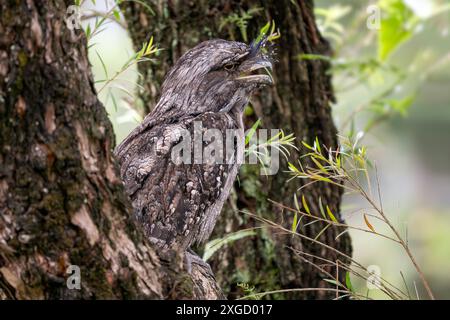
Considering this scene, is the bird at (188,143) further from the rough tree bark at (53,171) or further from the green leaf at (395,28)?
the green leaf at (395,28)

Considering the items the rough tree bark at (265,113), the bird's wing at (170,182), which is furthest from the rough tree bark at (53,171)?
the rough tree bark at (265,113)

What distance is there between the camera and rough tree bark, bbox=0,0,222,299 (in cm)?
219

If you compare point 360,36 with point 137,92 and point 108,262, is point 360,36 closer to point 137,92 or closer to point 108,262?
point 137,92

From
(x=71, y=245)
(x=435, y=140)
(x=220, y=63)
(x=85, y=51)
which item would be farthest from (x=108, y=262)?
(x=435, y=140)

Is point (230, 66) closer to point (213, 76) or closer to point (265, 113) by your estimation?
point (213, 76)

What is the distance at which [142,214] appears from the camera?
3367 millimetres

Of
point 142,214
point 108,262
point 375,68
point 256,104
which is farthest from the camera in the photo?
point 375,68

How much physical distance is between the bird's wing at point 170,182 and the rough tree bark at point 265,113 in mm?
865

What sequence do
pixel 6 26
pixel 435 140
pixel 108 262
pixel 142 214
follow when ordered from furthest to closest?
pixel 435 140 → pixel 142 214 → pixel 108 262 → pixel 6 26

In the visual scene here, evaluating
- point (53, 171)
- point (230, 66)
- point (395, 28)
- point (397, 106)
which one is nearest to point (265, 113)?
point (230, 66)

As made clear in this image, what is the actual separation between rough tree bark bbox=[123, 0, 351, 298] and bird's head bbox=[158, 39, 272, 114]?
58 cm

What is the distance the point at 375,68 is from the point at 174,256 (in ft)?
9.55

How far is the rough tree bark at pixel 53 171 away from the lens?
7.18ft

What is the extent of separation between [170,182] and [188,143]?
21 centimetres
